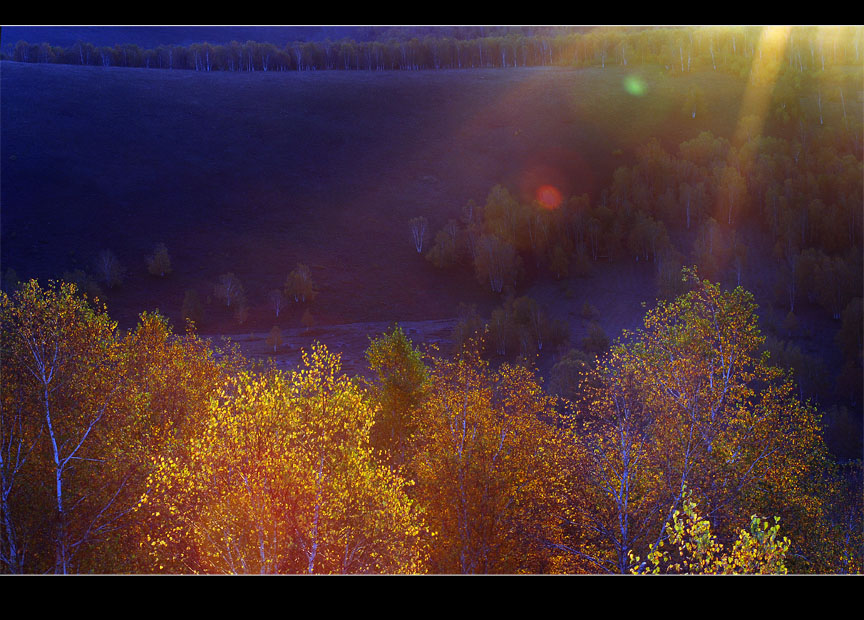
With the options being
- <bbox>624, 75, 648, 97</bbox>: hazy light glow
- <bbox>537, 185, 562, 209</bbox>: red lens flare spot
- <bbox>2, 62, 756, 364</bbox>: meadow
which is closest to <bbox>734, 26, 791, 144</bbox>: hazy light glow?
<bbox>2, 62, 756, 364</bbox>: meadow

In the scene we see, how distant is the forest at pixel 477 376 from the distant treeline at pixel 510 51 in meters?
0.56

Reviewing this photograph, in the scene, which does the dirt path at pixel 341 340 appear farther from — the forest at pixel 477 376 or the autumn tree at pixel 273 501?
the autumn tree at pixel 273 501

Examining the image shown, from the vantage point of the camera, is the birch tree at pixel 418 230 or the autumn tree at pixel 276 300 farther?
the birch tree at pixel 418 230

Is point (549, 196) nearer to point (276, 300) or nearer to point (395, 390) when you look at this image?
point (276, 300)

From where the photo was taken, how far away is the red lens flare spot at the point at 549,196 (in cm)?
3706

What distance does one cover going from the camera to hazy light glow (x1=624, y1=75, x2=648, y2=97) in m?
49.3

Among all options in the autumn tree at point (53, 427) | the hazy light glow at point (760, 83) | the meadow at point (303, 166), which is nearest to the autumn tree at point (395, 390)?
the meadow at point (303, 166)

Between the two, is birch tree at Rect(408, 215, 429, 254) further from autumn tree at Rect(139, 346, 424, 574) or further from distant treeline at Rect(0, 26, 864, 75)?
autumn tree at Rect(139, 346, 424, 574)

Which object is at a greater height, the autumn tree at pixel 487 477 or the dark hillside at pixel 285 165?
the dark hillside at pixel 285 165

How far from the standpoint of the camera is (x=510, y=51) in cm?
5712

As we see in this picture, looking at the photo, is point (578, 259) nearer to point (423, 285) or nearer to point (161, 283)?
point (423, 285)

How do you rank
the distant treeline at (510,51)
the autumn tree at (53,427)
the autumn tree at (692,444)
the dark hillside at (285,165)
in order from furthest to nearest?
the distant treeline at (510,51) < the dark hillside at (285,165) < the autumn tree at (692,444) < the autumn tree at (53,427)

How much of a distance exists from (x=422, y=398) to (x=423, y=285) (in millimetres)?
9924

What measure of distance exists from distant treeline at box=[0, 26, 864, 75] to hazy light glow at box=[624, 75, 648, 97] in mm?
1484
